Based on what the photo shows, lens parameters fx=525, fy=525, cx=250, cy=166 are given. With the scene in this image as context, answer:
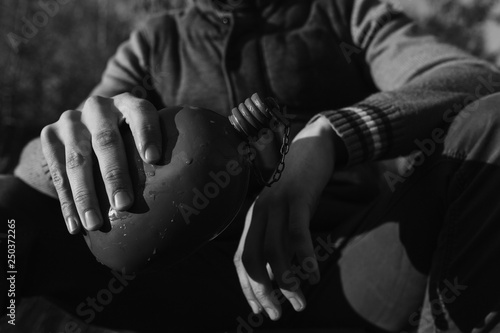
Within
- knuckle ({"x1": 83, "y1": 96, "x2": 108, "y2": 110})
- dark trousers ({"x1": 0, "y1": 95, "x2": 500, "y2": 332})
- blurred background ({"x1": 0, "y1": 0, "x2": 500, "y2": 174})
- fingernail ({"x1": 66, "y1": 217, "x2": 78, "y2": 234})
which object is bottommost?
blurred background ({"x1": 0, "y1": 0, "x2": 500, "y2": 174})

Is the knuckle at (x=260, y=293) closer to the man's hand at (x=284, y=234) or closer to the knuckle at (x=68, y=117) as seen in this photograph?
the man's hand at (x=284, y=234)

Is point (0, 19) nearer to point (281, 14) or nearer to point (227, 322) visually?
point (281, 14)

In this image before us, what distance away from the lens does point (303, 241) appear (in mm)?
780

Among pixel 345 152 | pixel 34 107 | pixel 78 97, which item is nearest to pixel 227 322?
pixel 345 152

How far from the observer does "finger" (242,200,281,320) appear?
2.59 feet

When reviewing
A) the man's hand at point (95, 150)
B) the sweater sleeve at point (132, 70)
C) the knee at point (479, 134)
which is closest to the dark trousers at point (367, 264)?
the knee at point (479, 134)

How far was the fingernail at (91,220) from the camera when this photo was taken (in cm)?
69

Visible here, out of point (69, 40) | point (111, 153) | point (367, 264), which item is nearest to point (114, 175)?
point (111, 153)

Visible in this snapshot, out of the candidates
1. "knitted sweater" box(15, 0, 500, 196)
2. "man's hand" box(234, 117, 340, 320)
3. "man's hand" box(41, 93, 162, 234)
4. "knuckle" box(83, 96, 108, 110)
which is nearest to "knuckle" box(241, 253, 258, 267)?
"man's hand" box(234, 117, 340, 320)

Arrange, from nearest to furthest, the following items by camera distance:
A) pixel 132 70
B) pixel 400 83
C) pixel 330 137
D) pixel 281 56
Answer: pixel 330 137, pixel 400 83, pixel 281 56, pixel 132 70

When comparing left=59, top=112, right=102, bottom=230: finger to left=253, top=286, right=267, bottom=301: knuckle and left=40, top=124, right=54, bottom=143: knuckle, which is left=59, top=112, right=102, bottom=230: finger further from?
left=253, top=286, right=267, bottom=301: knuckle

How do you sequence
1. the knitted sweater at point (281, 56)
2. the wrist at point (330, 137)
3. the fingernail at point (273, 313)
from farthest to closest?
1. the knitted sweater at point (281, 56)
2. the wrist at point (330, 137)
3. the fingernail at point (273, 313)

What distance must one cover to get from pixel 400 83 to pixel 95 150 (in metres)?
0.77

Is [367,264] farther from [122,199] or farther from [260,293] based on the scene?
[122,199]
